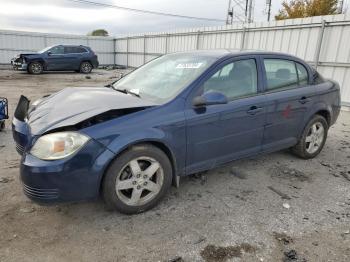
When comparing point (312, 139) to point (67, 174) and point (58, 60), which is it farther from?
point (58, 60)

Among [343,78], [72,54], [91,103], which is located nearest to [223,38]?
[343,78]

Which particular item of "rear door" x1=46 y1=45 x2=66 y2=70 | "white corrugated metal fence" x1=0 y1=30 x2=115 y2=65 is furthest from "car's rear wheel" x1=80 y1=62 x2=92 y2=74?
"white corrugated metal fence" x1=0 y1=30 x2=115 y2=65

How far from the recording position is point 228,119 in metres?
3.37

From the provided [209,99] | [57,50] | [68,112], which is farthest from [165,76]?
[57,50]

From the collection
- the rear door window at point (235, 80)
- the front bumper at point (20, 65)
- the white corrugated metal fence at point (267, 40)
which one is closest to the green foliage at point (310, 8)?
the white corrugated metal fence at point (267, 40)

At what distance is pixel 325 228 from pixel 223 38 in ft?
38.0

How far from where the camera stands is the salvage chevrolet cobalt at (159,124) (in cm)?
259

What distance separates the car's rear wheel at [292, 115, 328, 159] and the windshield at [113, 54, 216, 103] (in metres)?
2.01

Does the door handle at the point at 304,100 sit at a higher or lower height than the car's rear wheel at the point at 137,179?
higher

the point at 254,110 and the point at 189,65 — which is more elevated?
the point at 189,65

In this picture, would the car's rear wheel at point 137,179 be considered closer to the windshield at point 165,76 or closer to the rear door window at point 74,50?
the windshield at point 165,76

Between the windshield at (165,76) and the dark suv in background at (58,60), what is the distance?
14.7 m

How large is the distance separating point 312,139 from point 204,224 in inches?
102

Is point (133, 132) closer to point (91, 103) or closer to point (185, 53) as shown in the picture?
point (91, 103)
